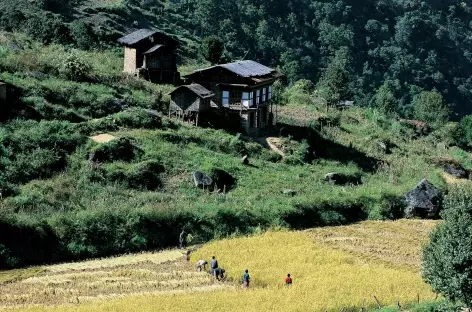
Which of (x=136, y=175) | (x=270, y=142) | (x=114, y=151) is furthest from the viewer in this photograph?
(x=270, y=142)

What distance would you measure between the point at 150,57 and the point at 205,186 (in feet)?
Result: 72.3

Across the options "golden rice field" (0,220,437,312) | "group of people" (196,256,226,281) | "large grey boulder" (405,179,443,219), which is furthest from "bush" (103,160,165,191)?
"large grey boulder" (405,179,443,219)

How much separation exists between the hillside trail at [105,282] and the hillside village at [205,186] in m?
0.13

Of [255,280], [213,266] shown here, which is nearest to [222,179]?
[213,266]

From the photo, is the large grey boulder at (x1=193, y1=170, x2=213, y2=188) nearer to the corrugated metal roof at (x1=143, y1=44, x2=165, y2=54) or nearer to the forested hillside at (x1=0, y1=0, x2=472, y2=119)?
the corrugated metal roof at (x1=143, y1=44, x2=165, y2=54)

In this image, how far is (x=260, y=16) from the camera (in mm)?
117062

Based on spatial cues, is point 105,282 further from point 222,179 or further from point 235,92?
point 235,92

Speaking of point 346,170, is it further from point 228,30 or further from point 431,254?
point 228,30

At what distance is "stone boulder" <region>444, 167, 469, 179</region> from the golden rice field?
19.4 metres

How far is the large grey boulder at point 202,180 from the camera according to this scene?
4688 cm

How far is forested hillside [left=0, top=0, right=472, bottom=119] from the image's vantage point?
331 feet

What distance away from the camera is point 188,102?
56.4 metres

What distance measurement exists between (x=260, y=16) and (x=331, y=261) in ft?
275

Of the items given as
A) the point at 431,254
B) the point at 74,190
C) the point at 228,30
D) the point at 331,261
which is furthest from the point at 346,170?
the point at 228,30
